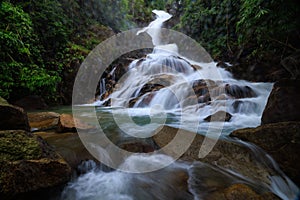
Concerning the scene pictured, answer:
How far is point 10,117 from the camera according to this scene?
2.81 metres

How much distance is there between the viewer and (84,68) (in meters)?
9.59

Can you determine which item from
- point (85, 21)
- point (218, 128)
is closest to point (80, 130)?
point (218, 128)

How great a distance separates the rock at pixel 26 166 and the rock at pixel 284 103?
3.71 meters

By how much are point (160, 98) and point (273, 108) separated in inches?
170

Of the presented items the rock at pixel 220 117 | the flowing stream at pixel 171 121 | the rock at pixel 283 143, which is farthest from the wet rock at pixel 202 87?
the rock at pixel 283 143

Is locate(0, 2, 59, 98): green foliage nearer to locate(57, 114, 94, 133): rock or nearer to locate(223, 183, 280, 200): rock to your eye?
locate(57, 114, 94, 133): rock

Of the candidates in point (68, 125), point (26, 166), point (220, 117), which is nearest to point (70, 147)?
point (68, 125)

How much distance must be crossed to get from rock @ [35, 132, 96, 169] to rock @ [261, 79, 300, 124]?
3421 millimetres

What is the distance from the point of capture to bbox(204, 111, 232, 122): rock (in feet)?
16.2

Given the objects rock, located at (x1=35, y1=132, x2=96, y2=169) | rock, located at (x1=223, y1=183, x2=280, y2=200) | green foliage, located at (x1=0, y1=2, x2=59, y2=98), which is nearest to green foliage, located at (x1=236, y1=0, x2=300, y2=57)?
rock, located at (x1=223, y1=183, x2=280, y2=200)

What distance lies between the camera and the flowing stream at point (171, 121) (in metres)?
2.28

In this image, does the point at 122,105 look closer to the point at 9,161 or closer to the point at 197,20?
the point at 9,161

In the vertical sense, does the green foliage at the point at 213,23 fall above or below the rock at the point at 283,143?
above

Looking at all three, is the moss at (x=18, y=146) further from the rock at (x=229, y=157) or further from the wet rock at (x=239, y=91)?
the wet rock at (x=239, y=91)
